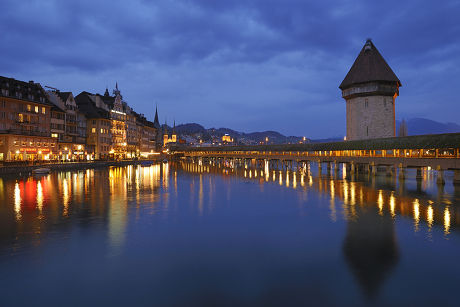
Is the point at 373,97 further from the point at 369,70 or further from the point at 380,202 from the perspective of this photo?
the point at 380,202

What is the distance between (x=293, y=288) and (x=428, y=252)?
7872mm

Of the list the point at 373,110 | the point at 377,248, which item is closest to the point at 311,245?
the point at 377,248

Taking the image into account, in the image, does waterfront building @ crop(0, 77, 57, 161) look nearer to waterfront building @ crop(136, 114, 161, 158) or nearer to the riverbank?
the riverbank

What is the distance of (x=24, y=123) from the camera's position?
69.7 meters

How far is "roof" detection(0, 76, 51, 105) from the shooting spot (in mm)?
66050

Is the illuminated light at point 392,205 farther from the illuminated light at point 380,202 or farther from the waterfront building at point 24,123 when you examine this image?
the waterfront building at point 24,123

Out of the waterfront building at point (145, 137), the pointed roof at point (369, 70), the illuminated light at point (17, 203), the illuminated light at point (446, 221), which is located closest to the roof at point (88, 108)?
the waterfront building at point (145, 137)

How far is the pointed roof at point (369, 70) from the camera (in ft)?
213

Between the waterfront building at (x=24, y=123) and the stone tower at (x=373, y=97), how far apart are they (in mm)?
69678

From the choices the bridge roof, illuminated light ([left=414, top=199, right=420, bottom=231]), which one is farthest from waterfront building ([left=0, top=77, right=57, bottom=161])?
illuminated light ([left=414, top=199, right=420, bottom=231])

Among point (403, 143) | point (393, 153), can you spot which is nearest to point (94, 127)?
point (393, 153)

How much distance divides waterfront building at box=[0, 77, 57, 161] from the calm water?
47.4 metres

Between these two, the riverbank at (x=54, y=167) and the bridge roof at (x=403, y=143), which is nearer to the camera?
the bridge roof at (x=403, y=143)

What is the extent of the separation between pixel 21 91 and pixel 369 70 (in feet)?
243
